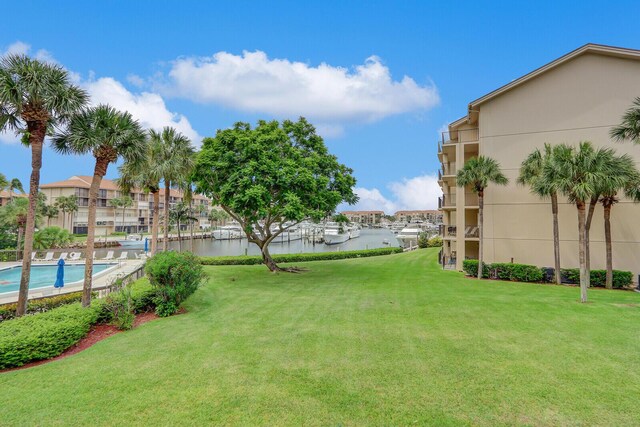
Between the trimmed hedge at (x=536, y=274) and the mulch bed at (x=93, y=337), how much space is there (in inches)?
731

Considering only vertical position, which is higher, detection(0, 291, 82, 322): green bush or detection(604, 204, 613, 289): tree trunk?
detection(604, 204, 613, 289): tree trunk

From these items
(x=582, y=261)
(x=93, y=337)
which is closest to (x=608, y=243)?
(x=582, y=261)

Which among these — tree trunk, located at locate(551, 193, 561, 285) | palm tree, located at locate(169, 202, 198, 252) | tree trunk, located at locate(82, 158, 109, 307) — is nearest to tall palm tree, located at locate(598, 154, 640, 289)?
tree trunk, located at locate(551, 193, 561, 285)

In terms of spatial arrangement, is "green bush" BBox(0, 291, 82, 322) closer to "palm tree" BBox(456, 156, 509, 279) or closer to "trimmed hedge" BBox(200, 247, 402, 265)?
"trimmed hedge" BBox(200, 247, 402, 265)

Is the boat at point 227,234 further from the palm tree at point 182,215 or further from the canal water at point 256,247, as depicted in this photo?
the palm tree at point 182,215

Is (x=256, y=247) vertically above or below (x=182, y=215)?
below

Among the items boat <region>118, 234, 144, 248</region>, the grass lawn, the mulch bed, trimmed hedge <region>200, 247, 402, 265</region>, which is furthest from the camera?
boat <region>118, 234, 144, 248</region>

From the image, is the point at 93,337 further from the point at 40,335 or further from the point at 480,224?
the point at 480,224

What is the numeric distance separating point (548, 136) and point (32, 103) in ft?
85.2

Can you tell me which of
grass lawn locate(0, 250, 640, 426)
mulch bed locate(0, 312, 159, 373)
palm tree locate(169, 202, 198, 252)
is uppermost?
palm tree locate(169, 202, 198, 252)

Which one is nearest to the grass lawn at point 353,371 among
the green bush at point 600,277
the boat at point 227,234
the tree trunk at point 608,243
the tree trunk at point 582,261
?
the tree trunk at point 582,261

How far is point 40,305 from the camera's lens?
13117 mm

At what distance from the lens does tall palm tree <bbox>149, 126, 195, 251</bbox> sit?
71.2ft

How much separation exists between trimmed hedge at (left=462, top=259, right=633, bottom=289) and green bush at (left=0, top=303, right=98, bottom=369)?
20.4m
